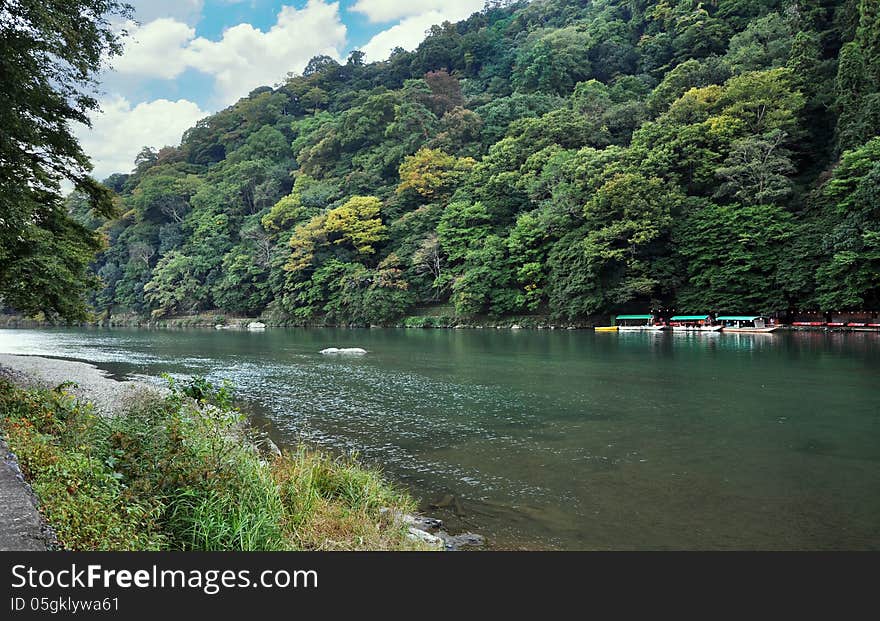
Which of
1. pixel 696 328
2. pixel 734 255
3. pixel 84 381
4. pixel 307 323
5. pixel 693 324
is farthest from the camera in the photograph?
pixel 307 323

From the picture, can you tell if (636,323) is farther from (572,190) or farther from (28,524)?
(28,524)

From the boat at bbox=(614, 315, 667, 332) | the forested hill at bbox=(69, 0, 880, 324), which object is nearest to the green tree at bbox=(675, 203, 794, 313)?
the forested hill at bbox=(69, 0, 880, 324)

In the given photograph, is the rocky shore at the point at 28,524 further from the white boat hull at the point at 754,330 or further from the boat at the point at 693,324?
the boat at the point at 693,324

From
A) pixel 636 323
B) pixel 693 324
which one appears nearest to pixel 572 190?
pixel 636 323

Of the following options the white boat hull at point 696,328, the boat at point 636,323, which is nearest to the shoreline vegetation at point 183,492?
the white boat hull at point 696,328

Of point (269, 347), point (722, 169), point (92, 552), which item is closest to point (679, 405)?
point (92, 552)

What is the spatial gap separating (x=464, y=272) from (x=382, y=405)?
39.4 m

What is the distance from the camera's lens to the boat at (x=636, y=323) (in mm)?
43094

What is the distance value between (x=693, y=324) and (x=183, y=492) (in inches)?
1735

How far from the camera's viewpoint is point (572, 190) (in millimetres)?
47469

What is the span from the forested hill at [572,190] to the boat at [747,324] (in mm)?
1161

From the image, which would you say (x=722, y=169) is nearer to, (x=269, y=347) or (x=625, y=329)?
(x=625, y=329)

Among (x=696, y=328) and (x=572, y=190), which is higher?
(x=572, y=190)

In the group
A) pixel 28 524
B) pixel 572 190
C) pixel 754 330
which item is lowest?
pixel 28 524
